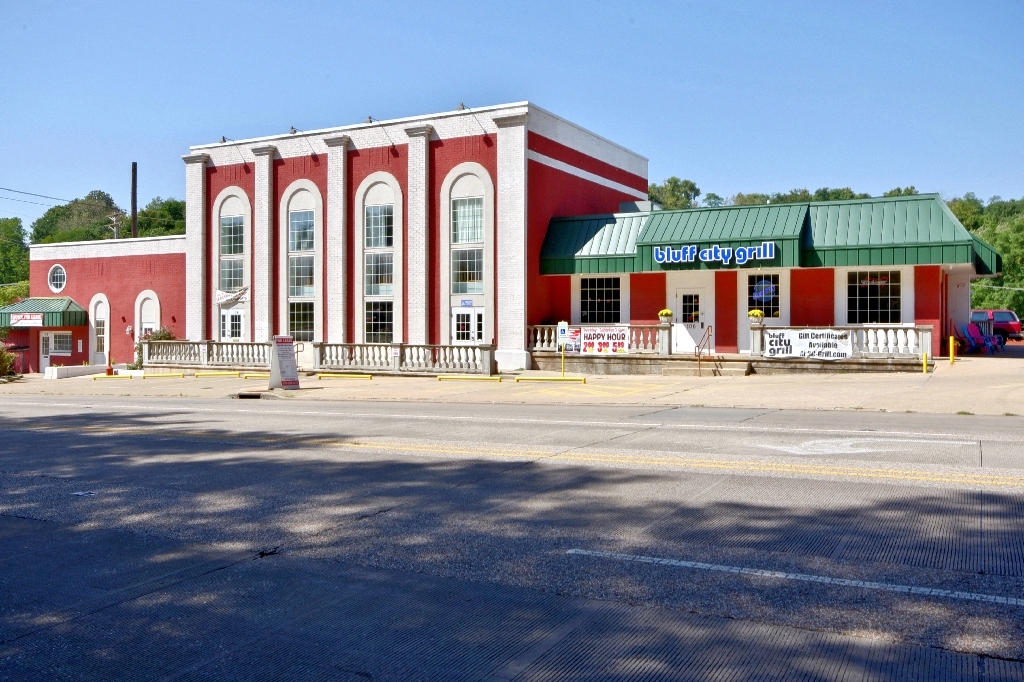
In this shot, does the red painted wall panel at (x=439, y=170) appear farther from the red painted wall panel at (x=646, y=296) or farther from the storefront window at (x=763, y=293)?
the storefront window at (x=763, y=293)

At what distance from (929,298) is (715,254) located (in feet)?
22.2

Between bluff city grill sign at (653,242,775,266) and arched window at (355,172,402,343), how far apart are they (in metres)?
10.7

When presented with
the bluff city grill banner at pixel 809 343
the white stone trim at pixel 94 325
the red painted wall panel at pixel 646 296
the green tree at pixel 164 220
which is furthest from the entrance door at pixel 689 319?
the green tree at pixel 164 220

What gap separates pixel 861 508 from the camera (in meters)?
7.91

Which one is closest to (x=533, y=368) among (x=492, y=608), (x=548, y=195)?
(x=548, y=195)

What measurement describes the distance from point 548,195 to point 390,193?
255 inches

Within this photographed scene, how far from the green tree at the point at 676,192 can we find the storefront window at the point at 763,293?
263 ft

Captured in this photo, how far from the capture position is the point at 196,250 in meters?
41.0

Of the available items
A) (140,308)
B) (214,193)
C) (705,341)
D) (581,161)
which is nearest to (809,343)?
(705,341)

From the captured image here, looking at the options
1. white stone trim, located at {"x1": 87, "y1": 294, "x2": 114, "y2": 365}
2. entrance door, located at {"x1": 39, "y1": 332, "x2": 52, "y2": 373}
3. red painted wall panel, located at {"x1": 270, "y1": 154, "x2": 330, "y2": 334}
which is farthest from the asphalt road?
entrance door, located at {"x1": 39, "y1": 332, "x2": 52, "y2": 373}

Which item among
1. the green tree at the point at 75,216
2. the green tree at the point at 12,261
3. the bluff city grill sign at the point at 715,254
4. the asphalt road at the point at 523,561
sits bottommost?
the asphalt road at the point at 523,561

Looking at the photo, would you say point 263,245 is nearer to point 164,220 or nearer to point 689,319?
point 689,319

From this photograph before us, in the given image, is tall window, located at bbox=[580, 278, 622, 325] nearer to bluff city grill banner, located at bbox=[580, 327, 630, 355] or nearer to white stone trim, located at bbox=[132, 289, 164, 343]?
bluff city grill banner, located at bbox=[580, 327, 630, 355]

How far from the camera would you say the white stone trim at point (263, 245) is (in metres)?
38.9
